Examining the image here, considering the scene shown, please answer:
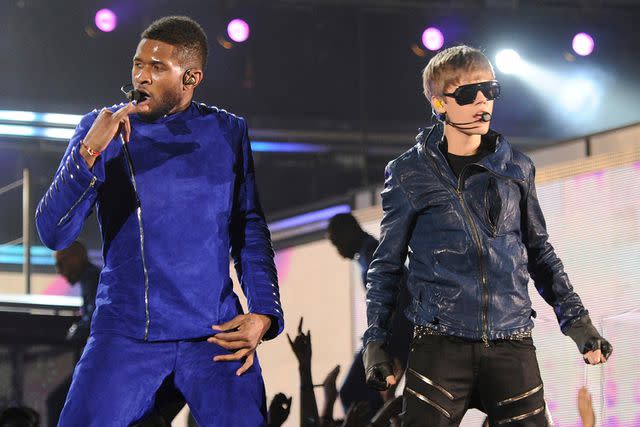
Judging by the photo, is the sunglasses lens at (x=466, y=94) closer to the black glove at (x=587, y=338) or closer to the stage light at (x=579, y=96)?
the black glove at (x=587, y=338)

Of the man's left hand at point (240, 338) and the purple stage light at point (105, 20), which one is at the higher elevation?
the purple stage light at point (105, 20)

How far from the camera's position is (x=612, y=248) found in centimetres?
A: 577

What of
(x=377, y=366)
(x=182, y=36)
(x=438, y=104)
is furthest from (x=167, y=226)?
(x=438, y=104)

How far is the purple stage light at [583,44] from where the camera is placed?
10.2 metres

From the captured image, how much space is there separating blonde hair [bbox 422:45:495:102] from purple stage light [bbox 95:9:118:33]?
20.7 feet

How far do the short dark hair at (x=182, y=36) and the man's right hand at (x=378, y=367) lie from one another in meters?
0.95

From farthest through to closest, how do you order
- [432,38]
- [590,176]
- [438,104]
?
[432,38] → [590,176] → [438,104]

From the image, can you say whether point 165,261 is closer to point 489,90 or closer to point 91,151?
point 91,151

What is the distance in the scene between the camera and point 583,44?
404 inches

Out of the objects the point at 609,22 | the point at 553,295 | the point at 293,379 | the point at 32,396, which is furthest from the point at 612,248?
the point at 609,22

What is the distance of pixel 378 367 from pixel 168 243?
2.37 feet

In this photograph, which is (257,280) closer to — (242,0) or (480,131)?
(480,131)

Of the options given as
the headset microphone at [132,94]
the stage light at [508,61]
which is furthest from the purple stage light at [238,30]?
the headset microphone at [132,94]

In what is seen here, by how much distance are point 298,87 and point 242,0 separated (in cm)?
91
